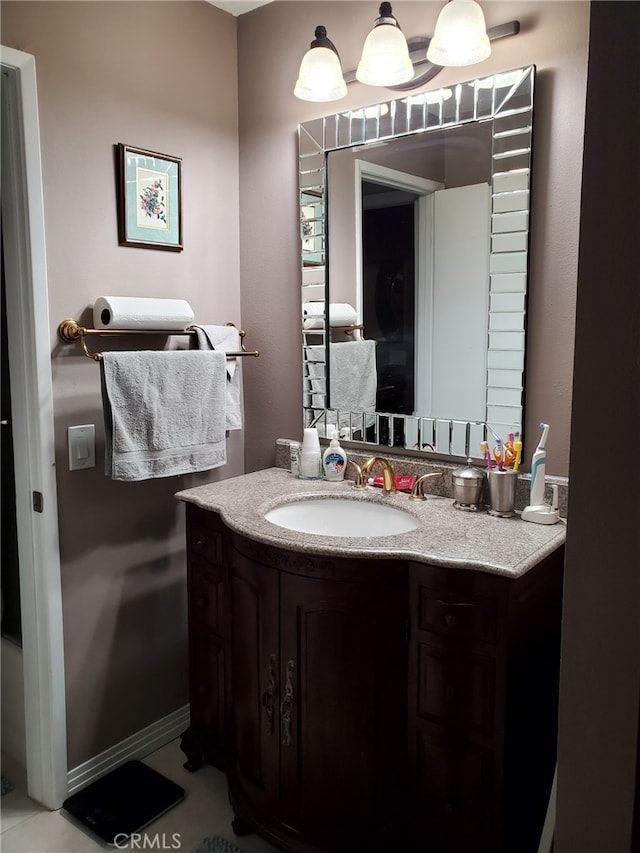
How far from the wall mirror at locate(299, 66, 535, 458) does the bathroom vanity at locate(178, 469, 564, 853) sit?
0.35 m

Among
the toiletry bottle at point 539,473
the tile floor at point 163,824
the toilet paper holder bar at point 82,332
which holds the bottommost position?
the tile floor at point 163,824

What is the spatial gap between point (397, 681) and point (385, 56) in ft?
5.14

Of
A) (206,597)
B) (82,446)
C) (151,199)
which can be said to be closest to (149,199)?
(151,199)

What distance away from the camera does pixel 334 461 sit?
2094 mm

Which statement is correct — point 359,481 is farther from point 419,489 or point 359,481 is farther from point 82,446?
point 82,446

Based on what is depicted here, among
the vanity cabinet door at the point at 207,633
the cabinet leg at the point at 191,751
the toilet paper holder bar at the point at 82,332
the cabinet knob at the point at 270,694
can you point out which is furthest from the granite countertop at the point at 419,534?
the cabinet leg at the point at 191,751

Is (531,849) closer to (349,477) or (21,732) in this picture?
(349,477)

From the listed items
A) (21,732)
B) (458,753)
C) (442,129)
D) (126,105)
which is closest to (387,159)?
(442,129)

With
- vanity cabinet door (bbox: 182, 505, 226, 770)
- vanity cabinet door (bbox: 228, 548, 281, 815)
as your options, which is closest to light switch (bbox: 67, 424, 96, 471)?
vanity cabinet door (bbox: 182, 505, 226, 770)

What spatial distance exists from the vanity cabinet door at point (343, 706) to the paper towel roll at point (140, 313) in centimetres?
85

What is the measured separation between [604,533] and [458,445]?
1090mm

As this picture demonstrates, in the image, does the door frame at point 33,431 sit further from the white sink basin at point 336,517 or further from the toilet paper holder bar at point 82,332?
the white sink basin at point 336,517

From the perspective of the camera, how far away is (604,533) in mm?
835

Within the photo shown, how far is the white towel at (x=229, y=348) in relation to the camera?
2164mm
